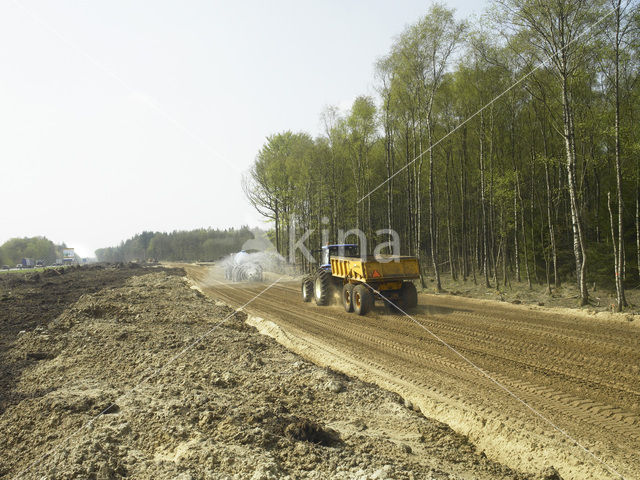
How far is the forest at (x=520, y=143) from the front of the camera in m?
14.2

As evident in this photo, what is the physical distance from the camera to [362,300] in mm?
12922

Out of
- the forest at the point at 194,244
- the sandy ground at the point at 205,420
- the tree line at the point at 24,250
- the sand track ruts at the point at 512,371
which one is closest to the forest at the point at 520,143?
the sand track ruts at the point at 512,371

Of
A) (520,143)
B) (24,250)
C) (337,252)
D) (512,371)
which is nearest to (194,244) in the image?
(24,250)

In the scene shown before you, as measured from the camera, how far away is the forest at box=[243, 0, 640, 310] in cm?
1425

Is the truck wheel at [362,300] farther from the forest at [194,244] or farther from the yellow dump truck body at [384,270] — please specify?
the forest at [194,244]

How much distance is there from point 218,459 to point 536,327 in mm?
8951

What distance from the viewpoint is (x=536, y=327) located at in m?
10.4

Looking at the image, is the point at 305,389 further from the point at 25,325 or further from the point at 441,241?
the point at 441,241

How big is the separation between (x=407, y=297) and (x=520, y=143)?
1505 cm

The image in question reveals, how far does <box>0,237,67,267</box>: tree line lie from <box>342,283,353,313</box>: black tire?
133 meters

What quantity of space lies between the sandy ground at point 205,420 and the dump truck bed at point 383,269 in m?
4.69

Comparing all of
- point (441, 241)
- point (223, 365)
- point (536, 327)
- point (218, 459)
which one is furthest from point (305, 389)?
point (441, 241)

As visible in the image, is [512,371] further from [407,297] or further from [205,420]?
[407,297]

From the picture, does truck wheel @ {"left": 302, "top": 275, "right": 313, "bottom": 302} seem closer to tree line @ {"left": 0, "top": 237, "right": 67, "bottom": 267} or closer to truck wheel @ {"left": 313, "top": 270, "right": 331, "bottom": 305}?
truck wheel @ {"left": 313, "top": 270, "right": 331, "bottom": 305}
